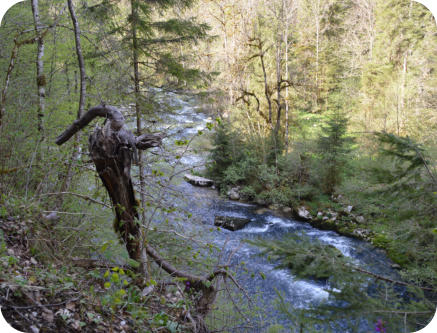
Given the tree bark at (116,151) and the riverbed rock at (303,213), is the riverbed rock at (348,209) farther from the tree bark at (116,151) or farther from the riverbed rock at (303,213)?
the tree bark at (116,151)

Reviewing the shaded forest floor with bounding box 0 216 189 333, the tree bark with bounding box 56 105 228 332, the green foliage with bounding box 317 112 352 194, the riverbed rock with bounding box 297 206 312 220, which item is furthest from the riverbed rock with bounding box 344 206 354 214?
the shaded forest floor with bounding box 0 216 189 333

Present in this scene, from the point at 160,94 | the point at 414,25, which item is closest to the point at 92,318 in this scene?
the point at 160,94

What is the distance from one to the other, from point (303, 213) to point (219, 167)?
291 centimetres

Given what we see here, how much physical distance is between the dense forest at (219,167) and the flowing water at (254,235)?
0.06 m

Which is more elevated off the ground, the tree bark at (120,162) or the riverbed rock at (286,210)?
the tree bark at (120,162)

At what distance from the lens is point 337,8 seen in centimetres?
737

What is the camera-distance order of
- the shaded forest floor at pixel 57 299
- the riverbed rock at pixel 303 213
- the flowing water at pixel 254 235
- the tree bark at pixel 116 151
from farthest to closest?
the riverbed rock at pixel 303 213
the flowing water at pixel 254 235
the tree bark at pixel 116 151
the shaded forest floor at pixel 57 299

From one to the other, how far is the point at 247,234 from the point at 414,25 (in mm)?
4374

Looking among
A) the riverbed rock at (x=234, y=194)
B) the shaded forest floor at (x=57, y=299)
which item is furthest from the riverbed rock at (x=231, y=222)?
the shaded forest floor at (x=57, y=299)

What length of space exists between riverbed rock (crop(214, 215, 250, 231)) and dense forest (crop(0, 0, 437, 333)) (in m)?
0.05

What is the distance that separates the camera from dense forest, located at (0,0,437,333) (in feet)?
4.90

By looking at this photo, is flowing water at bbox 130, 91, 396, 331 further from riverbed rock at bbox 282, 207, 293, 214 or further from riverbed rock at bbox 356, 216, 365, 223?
riverbed rock at bbox 356, 216, 365, 223

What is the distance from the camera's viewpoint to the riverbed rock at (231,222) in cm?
616

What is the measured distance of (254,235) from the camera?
5992 mm
